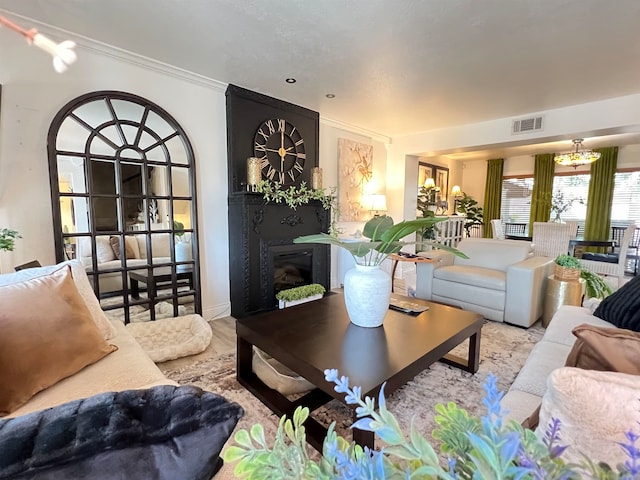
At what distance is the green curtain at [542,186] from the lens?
255 inches

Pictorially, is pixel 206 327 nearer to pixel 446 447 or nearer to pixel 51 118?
pixel 51 118

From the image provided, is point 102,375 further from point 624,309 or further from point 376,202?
point 376,202

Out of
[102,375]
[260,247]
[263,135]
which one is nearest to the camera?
[102,375]

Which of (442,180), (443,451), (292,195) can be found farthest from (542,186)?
(443,451)

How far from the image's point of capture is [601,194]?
5934mm

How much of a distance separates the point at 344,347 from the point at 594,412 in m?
1.09

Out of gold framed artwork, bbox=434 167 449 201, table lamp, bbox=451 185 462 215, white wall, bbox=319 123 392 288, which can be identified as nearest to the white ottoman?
white wall, bbox=319 123 392 288

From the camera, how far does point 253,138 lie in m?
3.27

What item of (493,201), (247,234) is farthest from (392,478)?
(493,201)

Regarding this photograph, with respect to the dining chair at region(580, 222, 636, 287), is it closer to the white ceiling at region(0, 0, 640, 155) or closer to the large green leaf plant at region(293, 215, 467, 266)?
the white ceiling at region(0, 0, 640, 155)

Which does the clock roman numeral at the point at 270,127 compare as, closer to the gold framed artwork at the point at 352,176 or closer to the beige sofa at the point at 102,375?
the gold framed artwork at the point at 352,176

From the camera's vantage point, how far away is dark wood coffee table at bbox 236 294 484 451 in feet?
4.37

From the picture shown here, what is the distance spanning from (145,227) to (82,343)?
1675mm

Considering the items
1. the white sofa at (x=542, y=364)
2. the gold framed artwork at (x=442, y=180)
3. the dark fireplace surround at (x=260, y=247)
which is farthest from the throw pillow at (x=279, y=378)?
the gold framed artwork at (x=442, y=180)
